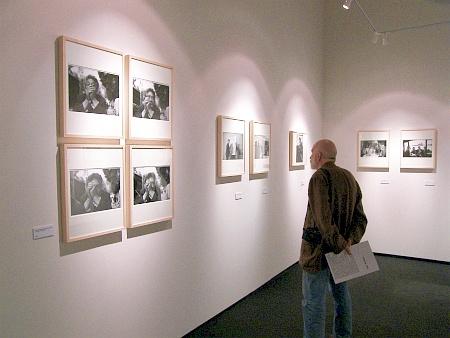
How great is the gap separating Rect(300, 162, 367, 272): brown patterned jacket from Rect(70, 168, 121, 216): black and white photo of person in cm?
146

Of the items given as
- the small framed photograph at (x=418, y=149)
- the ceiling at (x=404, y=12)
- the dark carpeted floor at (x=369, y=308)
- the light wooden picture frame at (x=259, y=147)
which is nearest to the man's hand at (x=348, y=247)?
the dark carpeted floor at (x=369, y=308)

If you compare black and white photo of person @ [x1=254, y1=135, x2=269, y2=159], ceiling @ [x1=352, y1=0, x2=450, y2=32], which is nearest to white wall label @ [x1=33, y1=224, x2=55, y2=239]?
black and white photo of person @ [x1=254, y1=135, x2=269, y2=159]

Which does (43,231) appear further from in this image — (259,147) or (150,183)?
(259,147)

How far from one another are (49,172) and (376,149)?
570cm

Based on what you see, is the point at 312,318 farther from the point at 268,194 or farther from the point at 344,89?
the point at 344,89

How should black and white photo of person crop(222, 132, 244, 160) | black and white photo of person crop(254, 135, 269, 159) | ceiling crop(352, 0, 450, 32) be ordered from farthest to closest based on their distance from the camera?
ceiling crop(352, 0, 450, 32), black and white photo of person crop(254, 135, 269, 159), black and white photo of person crop(222, 132, 244, 160)

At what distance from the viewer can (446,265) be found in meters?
6.10

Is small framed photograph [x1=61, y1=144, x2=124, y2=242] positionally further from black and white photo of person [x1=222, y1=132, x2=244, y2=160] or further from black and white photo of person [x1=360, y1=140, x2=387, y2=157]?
black and white photo of person [x1=360, y1=140, x2=387, y2=157]

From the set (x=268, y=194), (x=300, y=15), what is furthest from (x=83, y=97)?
(x=300, y=15)

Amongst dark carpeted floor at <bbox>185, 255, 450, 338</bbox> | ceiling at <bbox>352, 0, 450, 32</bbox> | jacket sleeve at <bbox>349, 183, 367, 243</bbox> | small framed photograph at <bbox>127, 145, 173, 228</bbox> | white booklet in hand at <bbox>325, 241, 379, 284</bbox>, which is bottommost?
dark carpeted floor at <bbox>185, 255, 450, 338</bbox>

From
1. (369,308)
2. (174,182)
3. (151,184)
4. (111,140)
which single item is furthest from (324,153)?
(369,308)

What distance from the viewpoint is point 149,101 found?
118 inches

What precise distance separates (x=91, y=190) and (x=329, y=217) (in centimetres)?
170

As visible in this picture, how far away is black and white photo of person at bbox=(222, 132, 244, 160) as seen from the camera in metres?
4.04
